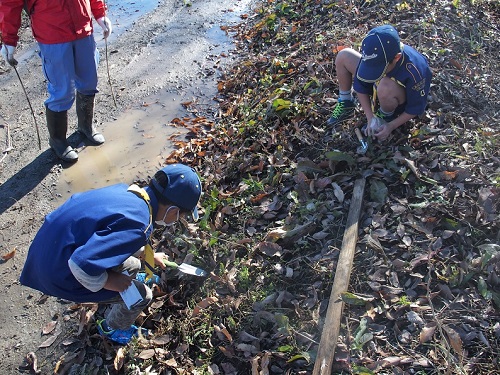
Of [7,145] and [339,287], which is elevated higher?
[339,287]

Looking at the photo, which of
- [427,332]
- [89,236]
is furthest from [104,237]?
[427,332]

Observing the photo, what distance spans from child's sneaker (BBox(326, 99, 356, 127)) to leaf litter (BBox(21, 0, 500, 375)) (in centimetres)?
11

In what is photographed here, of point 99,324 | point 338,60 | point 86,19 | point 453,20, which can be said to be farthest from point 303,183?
point 453,20

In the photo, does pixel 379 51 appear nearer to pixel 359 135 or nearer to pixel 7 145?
pixel 359 135

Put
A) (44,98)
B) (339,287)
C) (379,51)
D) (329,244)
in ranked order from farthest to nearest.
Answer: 1. (44,98)
2. (379,51)
3. (329,244)
4. (339,287)

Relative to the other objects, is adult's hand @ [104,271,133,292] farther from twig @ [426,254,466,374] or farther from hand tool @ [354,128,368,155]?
hand tool @ [354,128,368,155]

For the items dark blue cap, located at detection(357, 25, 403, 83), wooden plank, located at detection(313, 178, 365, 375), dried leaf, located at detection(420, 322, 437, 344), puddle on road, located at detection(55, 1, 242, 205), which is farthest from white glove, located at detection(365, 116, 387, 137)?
puddle on road, located at detection(55, 1, 242, 205)

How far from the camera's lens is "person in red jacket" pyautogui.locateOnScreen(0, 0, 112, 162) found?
4.27m

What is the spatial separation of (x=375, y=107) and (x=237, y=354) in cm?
246

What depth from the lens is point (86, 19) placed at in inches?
177

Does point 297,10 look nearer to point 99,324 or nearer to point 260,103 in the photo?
point 260,103

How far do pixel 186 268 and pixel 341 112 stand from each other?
2.12m

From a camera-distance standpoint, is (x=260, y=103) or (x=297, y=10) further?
(x=297, y=10)

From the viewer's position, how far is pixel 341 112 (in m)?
4.45
